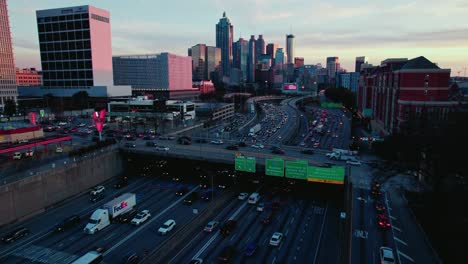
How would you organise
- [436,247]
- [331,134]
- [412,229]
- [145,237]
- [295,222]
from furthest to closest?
[331,134] → [295,222] → [145,237] → [412,229] → [436,247]

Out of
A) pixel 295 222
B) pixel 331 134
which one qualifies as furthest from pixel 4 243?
pixel 331 134

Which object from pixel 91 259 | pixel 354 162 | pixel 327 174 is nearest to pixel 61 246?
pixel 91 259

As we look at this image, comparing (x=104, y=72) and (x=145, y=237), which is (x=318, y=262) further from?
(x=104, y=72)

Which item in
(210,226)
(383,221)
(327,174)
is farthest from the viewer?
(327,174)

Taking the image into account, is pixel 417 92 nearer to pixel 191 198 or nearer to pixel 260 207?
pixel 260 207

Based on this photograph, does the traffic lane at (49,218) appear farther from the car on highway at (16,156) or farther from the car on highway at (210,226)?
the car on highway at (210,226)
